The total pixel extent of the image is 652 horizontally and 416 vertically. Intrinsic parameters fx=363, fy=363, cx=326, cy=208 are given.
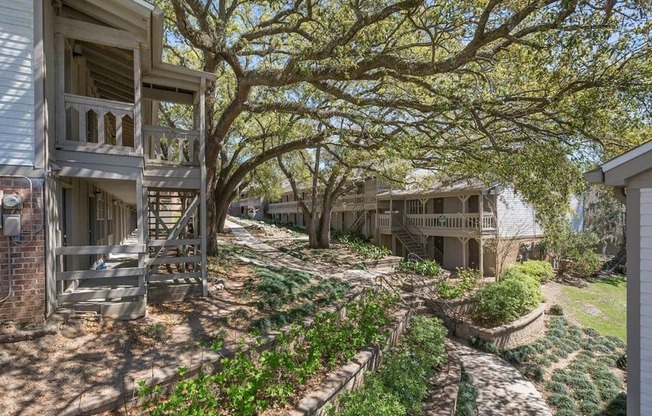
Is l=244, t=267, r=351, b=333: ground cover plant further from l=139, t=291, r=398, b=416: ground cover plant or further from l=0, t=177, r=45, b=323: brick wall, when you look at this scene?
l=0, t=177, r=45, b=323: brick wall

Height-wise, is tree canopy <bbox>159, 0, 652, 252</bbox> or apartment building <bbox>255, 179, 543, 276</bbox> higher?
tree canopy <bbox>159, 0, 652, 252</bbox>

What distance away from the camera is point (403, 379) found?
252 inches

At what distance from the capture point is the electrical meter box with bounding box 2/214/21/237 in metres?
5.50

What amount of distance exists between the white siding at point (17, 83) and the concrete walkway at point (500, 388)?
367 inches

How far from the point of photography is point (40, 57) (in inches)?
228

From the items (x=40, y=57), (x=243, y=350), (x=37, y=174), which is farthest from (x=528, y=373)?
(x=40, y=57)

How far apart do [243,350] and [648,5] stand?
821cm

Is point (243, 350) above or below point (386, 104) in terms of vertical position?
below

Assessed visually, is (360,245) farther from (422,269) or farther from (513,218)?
(513,218)

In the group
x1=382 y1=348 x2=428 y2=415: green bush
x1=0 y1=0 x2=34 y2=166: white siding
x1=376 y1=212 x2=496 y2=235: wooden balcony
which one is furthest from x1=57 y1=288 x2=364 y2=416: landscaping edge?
x1=376 y1=212 x2=496 y2=235: wooden balcony

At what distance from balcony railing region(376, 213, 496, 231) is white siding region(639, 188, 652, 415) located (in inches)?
622

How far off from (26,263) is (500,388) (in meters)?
9.51

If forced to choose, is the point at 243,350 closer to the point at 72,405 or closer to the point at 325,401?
the point at 325,401

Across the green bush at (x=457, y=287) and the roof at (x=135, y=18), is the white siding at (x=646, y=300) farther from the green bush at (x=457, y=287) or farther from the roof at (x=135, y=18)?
the green bush at (x=457, y=287)
